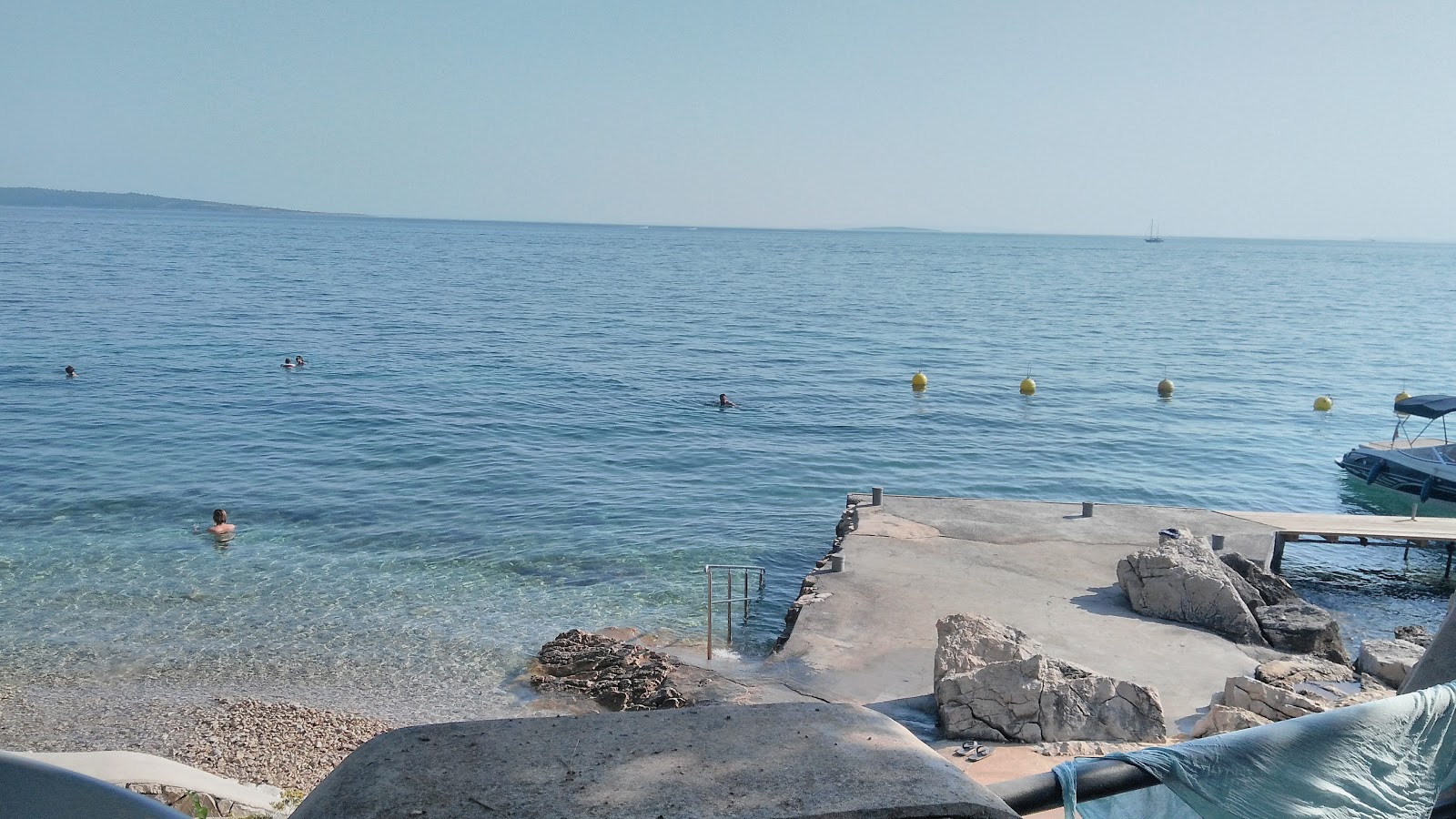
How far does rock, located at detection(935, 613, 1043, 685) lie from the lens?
1147cm

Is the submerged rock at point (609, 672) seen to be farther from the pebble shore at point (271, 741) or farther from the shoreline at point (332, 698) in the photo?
the pebble shore at point (271, 741)

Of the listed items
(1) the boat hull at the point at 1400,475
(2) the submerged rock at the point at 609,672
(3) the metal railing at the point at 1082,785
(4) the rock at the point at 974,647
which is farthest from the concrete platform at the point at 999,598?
(1) the boat hull at the point at 1400,475

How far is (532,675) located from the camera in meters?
14.4

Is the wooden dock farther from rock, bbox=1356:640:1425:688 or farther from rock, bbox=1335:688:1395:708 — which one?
rock, bbox=1335:688:1395:708

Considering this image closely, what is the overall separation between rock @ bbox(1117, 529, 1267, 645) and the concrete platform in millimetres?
248

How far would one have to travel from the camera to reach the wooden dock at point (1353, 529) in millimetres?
20000

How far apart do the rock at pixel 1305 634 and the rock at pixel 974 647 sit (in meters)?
4.70

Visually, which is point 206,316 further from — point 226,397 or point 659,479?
point 659,479

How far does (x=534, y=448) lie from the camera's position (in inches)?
1200

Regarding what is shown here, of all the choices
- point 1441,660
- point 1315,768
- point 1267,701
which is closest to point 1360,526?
point 1267,701

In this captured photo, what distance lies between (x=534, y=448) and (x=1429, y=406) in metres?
24.2

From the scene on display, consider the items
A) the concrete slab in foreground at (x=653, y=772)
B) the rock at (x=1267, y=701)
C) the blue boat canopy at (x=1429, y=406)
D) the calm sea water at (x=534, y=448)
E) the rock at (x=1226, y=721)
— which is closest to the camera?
the concrete slab in foreground at (x=653, y=772)

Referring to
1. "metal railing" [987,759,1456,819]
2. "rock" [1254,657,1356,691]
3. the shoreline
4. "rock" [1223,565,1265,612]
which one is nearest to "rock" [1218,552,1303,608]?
"rock" [1223,565,1265,612]

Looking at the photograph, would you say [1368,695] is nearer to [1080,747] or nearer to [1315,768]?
[1080,747]
